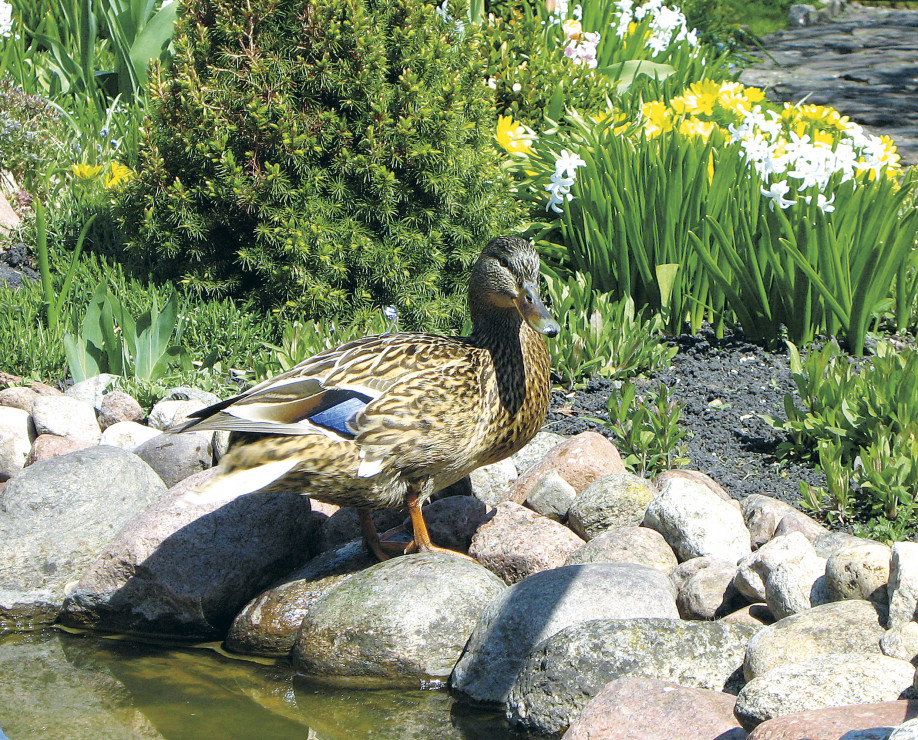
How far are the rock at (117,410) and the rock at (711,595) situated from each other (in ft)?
8.11

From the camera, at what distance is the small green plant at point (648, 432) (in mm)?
3809

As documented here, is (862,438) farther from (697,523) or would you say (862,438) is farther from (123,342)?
(123,342)

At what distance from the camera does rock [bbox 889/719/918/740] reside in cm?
174

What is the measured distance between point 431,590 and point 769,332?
2346 millimetres

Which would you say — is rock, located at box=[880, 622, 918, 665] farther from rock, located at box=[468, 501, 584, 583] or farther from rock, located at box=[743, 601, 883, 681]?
rock, located at box=[468, 501, 584, 583]

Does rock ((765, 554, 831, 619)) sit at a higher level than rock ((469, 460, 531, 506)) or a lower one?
higher

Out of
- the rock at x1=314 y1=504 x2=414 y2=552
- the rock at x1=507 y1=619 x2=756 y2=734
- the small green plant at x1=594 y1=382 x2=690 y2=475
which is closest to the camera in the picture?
A: the rock at x1=507 y1=619 x2=756 y2=734

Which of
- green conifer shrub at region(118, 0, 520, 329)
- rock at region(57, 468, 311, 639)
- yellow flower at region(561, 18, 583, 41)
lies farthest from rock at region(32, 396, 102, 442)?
yellow flower at region(561, 18, 583, 41)

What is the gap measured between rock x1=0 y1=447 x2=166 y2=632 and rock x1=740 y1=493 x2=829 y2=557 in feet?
7.37

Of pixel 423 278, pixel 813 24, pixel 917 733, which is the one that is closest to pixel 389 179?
pixel 423 278

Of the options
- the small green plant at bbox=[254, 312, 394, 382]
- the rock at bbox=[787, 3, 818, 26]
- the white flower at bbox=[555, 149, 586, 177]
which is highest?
the rock at bbox=[787, 3, 818, 26]

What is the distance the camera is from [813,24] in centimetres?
1722

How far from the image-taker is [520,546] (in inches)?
131

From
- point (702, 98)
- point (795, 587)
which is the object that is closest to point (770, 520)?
point (795, 587)
